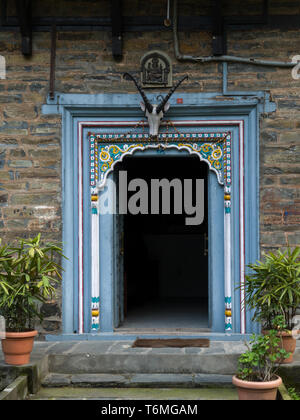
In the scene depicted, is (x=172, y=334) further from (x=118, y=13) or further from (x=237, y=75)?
(x=118, y=13)

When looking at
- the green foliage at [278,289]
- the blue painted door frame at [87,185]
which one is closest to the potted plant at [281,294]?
the green foliage at [278,289]

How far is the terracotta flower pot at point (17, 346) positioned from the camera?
4.98 meters

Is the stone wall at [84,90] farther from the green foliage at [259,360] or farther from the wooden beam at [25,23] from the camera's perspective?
the green foliage at [259,360]

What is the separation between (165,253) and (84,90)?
4275 millimetres

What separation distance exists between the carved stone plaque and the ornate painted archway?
560 mm

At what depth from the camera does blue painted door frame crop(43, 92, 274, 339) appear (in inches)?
245

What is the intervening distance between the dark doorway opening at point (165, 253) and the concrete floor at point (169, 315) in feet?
0.05

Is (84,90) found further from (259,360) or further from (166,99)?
(259,360)

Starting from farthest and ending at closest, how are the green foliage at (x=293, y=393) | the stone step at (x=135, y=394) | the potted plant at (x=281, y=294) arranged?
1. the potted plant at (x=281, y=294)
2. the stone step at (x=135, y=394)
3. the green foliage at (x=293, y=393)

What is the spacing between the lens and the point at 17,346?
4.98 metres

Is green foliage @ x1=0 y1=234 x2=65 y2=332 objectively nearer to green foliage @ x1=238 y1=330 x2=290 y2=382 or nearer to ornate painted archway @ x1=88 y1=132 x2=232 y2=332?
ornate painted archway @ x1=88 y1=132 x2=232 y2=332

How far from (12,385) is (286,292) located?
2414 millimetres

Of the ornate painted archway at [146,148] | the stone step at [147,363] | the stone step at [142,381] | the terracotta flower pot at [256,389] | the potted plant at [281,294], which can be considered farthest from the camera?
the ornate painted archway at [146,148]

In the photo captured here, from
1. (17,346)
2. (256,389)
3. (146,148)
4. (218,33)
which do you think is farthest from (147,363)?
(218,33)
